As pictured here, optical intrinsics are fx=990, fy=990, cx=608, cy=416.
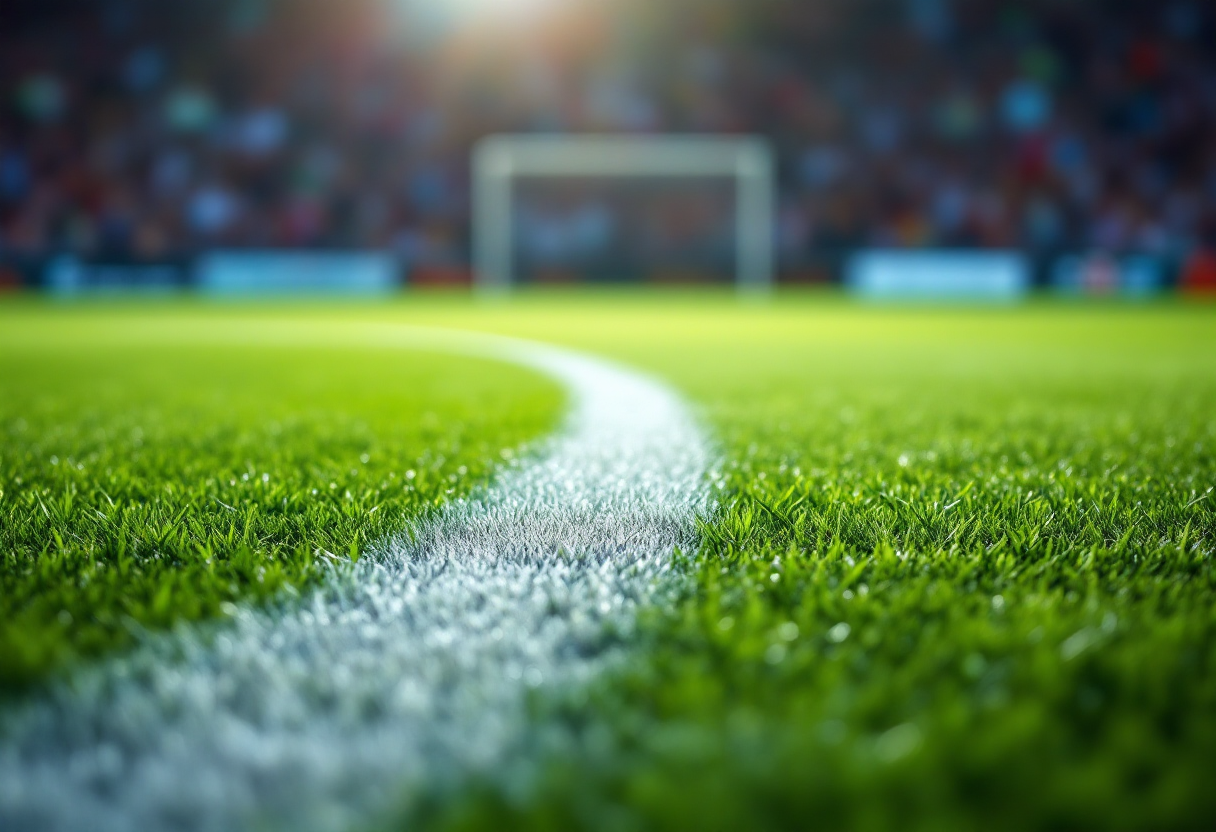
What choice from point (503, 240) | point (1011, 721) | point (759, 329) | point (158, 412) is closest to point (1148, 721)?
point (1011, 721)

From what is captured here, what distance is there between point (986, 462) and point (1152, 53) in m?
21.5

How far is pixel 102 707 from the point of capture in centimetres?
70

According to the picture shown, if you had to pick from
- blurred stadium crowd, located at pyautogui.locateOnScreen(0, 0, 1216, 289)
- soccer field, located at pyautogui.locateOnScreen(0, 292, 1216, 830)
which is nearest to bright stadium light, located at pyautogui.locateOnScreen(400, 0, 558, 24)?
blurred stadium crowd, located at pyautogui.locateOnScreen(0, 0, 1216, 289)

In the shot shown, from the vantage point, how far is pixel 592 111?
65.8ft

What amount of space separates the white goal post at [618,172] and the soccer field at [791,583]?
1505 cm

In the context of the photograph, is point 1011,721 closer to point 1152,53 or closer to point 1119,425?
point 1119,425

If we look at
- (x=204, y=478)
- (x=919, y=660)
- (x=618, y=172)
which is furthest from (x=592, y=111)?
(x=919, y=660)

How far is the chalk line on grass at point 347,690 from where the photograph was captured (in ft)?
1.93

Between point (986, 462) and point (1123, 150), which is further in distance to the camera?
point (1123, 150)

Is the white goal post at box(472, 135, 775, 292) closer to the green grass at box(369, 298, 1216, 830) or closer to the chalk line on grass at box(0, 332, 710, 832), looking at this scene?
the green grass at box(369, 298, 1216, 830)

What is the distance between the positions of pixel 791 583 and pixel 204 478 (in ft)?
3.27

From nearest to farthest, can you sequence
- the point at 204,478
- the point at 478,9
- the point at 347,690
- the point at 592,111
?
the point at 347,690 < the point at 204,478 < the point at 592,111 < the point at 478,9

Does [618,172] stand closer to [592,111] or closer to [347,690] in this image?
[592,111]

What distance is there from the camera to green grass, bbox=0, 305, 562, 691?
0.92 meters
